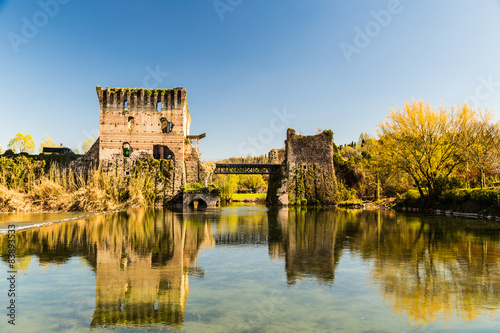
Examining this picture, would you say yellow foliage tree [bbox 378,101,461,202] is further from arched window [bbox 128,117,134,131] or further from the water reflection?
arched window [bbox 128,117,134,131]

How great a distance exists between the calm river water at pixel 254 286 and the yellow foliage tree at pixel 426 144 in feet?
54.1

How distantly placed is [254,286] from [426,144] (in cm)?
2394

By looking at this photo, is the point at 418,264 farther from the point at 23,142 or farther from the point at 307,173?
the point at 23,142

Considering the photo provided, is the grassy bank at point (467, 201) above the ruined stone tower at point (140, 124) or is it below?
below

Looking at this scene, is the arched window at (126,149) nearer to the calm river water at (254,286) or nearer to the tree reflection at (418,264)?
the calm river water at (254,286)

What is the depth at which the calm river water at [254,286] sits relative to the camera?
174 inches

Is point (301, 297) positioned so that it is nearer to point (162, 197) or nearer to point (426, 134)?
point (426, 134)

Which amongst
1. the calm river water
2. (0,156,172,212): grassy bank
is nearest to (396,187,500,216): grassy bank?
the calm river water

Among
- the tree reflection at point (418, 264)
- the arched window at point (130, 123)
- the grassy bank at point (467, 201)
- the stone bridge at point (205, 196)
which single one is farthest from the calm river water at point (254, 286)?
the arched window at point (130, 123)

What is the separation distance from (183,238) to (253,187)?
5964cm

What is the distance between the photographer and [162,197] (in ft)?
126

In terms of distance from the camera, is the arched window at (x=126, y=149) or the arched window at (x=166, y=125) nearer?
the arched window at (x=126, y=149)

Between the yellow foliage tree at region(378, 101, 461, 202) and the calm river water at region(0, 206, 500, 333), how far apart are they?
16486 mm

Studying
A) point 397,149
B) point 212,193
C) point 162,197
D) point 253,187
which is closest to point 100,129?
point 162,197
